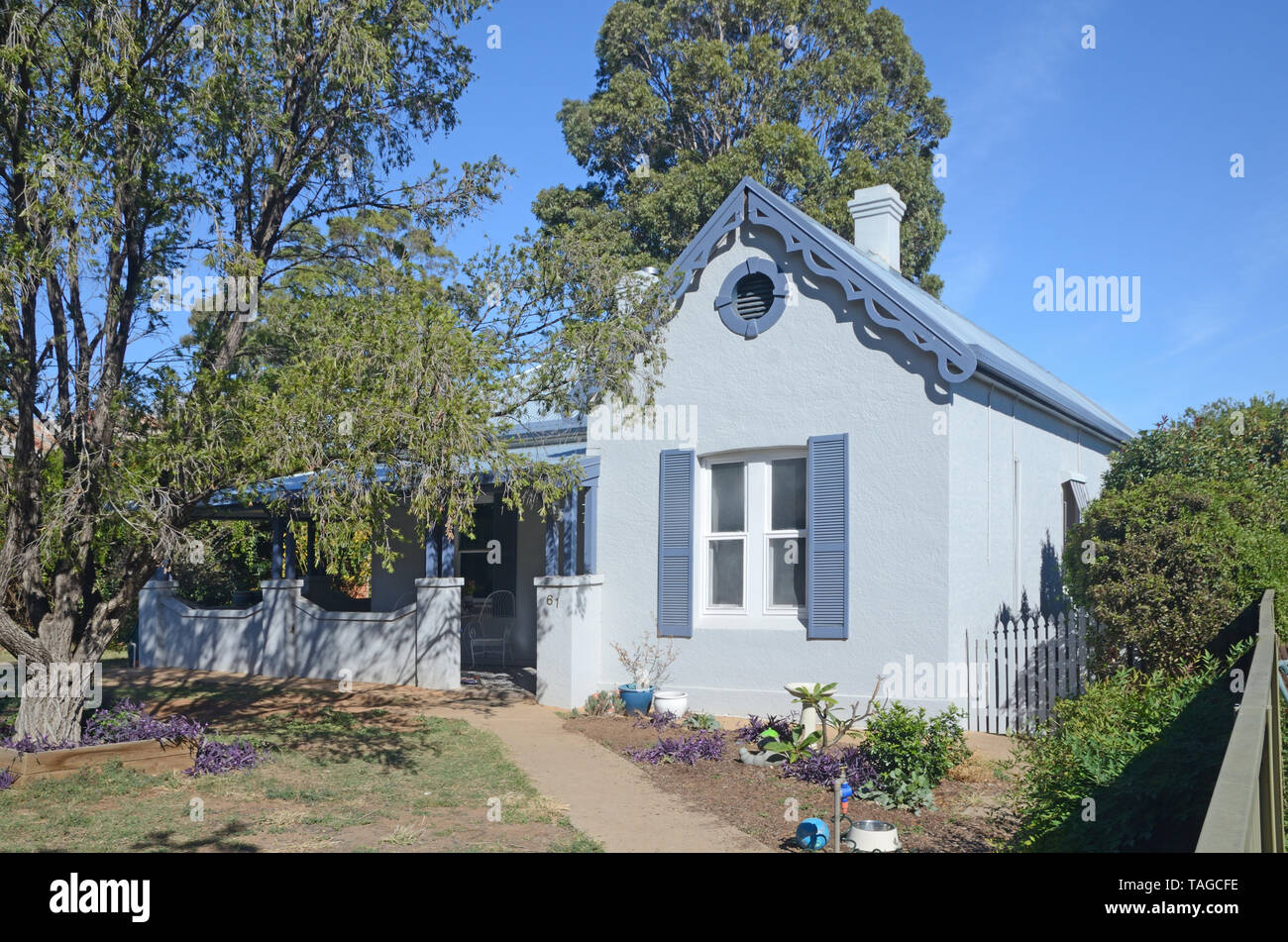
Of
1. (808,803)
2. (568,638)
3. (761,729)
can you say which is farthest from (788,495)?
(808,803)

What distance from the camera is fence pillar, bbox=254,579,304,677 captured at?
15.1 m

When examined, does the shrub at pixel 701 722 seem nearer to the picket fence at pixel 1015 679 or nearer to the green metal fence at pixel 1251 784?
the picket fence at pixel 1015 679

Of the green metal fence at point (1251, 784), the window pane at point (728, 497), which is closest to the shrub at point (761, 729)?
the window pane at point (728, 497)

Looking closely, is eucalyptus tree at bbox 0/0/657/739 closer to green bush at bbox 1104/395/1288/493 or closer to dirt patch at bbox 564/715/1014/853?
dirt patch at bbox 564/715/1014/853

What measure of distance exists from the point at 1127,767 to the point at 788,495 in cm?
627

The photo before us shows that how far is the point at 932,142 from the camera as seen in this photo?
1073 inches

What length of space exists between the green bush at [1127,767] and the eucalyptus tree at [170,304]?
Answer: 455 centimetres

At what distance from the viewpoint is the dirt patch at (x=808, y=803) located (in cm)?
643

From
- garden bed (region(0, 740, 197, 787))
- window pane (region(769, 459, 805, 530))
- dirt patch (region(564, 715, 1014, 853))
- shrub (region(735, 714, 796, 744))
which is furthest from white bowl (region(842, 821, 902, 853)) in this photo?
garden bed (region(0, 740, 197, 787))

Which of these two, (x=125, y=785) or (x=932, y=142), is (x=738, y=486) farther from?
(x=932, y=142)

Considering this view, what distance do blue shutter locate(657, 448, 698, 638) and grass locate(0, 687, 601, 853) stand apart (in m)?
2.75

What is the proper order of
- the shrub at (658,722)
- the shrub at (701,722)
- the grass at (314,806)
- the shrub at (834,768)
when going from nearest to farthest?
the grass at (314,806) < the shrub at (834,768) < the shrub at (701,722) < the shrub at (658,722)

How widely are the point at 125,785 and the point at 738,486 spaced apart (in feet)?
22.5
